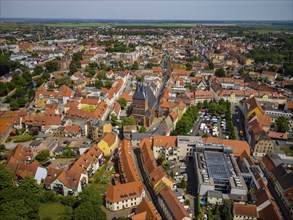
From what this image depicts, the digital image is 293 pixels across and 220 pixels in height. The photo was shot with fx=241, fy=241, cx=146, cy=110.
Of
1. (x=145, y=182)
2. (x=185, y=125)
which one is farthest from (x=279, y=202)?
(x=185, y=125)

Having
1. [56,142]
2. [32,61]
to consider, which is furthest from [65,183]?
[32,61]

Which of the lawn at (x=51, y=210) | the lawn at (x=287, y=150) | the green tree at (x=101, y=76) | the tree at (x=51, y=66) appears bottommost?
the lawn at (x=51, y=210)

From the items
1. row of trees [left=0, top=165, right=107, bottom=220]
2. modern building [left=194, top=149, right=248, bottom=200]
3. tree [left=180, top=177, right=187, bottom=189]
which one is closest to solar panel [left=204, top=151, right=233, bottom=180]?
modern building [left=194, top=149, right=248, bottom=200]

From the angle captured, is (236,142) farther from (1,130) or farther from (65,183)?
(1,130)

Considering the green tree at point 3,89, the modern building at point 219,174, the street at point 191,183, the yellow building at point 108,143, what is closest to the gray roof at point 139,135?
the yellow building at point 108,143

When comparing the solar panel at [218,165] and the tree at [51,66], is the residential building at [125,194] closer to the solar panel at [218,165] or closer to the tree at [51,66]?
the solar panel at [218,165]

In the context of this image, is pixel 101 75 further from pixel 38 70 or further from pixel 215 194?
pixel 215 194

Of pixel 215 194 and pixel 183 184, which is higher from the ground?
pixel 215 194
